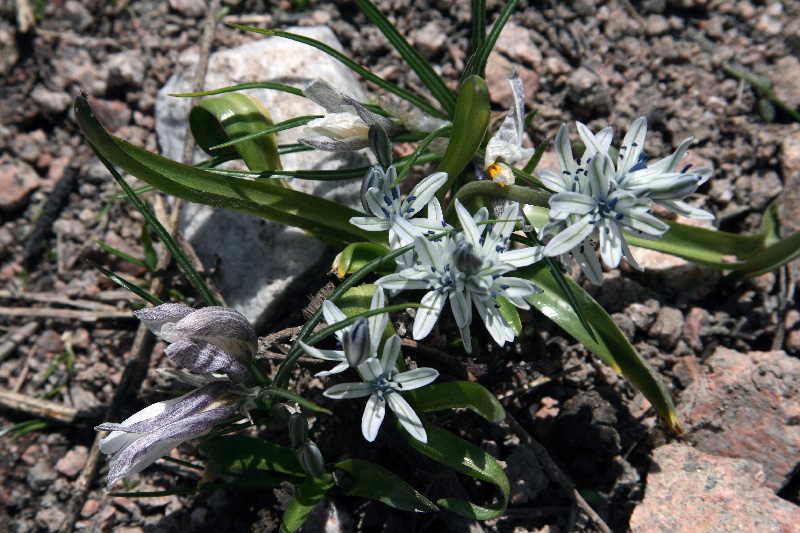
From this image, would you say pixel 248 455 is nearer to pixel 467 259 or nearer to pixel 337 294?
pixel 337 294

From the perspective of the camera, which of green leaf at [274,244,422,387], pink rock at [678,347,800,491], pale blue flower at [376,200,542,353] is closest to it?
pale blue flower at [376,200,542,353]

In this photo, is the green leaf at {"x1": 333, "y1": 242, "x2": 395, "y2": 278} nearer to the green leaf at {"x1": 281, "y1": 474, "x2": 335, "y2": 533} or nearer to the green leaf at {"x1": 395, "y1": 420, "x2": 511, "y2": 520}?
the green leaf at {"x1": 395, "y1": 420, "x2": 511, "y2": 520}

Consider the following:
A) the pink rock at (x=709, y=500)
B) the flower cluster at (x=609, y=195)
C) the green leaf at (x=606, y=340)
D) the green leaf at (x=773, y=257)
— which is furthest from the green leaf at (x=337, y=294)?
the green leaf at (x=773, y=257)

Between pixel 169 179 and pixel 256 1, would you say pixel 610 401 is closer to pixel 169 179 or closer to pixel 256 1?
pixel 169 179

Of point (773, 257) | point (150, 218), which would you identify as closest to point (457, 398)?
point (150, 218)

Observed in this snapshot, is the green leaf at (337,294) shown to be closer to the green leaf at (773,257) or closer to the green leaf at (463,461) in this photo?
the green leaf at (463,461)

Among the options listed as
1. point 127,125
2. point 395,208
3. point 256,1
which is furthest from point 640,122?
point 127,125

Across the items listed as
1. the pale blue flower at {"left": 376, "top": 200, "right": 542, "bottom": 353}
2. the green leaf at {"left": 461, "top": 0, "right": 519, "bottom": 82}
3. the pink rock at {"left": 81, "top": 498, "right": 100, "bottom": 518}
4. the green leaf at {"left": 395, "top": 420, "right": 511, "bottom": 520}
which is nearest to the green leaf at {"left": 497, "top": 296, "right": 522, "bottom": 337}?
the pale blue flower at {"left": 376, "top": 200, "right": 542, "bottom": 353}
